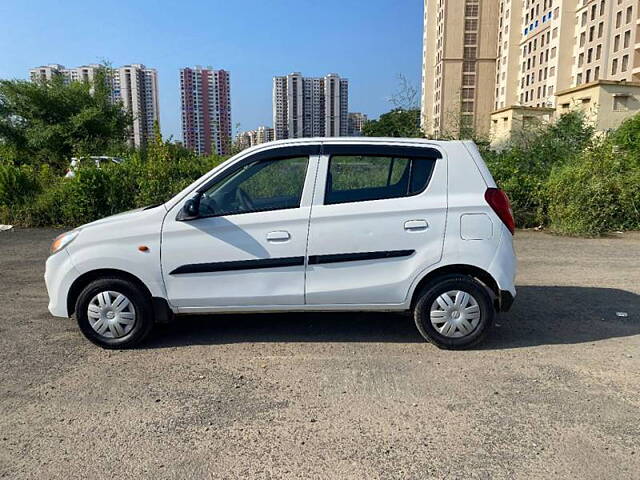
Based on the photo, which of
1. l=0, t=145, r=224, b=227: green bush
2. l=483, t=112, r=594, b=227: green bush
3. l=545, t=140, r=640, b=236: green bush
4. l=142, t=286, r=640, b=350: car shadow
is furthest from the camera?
l=0, t=145, r=224, b=227: green bush

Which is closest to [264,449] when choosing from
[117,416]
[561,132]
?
[117,416]

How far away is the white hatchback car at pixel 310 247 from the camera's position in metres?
4.14

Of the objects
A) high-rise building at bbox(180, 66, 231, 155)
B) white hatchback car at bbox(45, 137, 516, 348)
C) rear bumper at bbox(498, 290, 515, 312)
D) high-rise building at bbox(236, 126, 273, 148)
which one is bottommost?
rear bumper at bbox(498, 290, 515, 312)

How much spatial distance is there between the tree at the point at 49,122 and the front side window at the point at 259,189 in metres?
20.3

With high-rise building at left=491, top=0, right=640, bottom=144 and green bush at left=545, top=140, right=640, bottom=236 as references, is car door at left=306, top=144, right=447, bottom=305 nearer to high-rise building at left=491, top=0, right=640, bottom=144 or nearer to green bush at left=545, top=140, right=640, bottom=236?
green bush at left=545, top=140, right=640, bottom=236

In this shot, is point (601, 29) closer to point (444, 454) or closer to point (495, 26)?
point (495, 26)

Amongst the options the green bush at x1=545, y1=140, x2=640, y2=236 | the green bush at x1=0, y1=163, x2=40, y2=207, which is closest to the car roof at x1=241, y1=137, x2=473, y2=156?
the green bush at x1=545, y1=140, x2=640, y2=236

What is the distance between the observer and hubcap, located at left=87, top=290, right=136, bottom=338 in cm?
426

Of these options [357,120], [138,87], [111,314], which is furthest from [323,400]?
[357,120]

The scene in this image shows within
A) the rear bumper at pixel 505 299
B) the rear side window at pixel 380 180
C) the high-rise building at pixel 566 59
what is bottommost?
the rear bumper at pixel 505 299

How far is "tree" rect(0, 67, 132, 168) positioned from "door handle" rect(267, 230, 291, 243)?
812 inches

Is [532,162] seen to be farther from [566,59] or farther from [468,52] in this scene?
[468,52]

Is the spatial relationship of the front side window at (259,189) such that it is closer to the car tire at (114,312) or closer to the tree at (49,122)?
the car tire at (114,312)

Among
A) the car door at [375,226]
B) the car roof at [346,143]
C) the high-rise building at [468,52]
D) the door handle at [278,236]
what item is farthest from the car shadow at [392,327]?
the high-rise building at [468,52]
